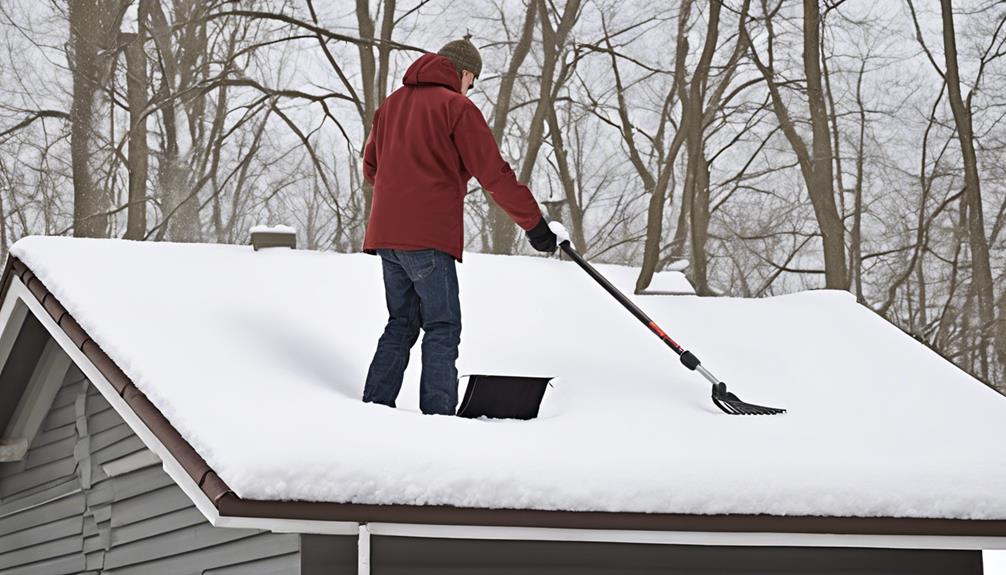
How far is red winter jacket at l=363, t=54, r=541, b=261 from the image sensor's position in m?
4.32

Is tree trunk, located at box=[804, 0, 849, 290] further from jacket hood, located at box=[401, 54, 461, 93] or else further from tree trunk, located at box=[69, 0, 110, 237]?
jacket hood, located at box=[401, 54, 461, 93]

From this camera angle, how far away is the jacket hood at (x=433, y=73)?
→ 14.6 ft

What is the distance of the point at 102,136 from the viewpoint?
14344 mm

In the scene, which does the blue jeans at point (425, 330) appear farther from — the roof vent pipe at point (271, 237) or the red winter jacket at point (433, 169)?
the roof vent pipe at point (271, 237)

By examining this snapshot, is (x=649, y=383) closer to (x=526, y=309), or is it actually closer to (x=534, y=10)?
(x=526, y=309)

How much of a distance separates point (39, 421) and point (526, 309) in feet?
8.90

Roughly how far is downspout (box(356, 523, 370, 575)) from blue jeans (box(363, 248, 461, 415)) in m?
0.94

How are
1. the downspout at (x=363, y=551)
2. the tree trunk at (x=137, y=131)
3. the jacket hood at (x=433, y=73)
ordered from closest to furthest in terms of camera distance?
the downspout at (x=363, y=551)
the jacket hood at (x=433, y=73)
the tree trunk at (x=137, y=131)

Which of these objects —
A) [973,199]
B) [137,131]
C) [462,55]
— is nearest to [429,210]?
[462,55]

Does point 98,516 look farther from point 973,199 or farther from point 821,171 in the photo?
point 973,199

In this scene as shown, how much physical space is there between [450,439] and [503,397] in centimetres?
72

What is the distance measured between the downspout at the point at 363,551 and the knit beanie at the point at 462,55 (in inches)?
80.6

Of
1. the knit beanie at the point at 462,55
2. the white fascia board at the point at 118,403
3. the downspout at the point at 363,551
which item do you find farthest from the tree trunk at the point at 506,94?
the downspout at the point at 363,551

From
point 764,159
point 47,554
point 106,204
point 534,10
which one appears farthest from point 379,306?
point 764,159
